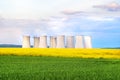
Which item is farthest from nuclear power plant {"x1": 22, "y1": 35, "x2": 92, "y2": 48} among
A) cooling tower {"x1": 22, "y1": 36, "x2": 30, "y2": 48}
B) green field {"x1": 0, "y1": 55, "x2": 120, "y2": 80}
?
green field {"x1": 0, "y1": 55, "x2": 120, "y2": 80}

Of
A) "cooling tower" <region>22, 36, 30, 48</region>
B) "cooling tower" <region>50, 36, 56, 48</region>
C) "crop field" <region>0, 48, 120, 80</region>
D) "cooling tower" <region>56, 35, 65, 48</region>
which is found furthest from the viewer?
"cooling tower" <region>50, 36, 56, 48</region>

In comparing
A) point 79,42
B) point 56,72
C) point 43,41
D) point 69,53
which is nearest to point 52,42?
point 43,41

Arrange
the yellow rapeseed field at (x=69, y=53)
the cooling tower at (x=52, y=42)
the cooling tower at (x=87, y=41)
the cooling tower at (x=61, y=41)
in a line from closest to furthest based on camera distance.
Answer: the yellow rapeseed field at (x=69, y=53) → the cooling tower at (x=61, y=41) → the cooling tower at (x=87, y=41) → the cooling tower at (x=52, y=42)

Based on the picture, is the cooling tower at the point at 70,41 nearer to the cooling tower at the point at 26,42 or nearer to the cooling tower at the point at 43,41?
the cooling tower at the point at 43,41

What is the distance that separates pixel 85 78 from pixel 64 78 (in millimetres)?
1171

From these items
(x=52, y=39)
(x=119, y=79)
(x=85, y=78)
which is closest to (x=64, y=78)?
(x=85, y=78)

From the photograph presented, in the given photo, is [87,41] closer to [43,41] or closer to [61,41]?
[61,41]

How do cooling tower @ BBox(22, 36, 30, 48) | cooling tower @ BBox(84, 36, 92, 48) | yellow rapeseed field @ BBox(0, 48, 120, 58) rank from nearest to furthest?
yellow rapeseed field @ BBox(0, 48, 120, 58), cooling tower @ BBox(84, 36, 92, 48), cooling tower @ BBox(22, 36, 30, 48)

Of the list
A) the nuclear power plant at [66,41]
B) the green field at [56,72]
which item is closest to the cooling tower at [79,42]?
the nuclear power plant at [66,41]

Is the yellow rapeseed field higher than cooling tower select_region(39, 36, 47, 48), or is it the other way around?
cooling tower select_region(39, 36, 47, 48)

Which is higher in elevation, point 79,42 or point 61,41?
point 61,41

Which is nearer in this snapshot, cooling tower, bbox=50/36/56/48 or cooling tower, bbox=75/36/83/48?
cooling tower, bbox=75/36/83/48

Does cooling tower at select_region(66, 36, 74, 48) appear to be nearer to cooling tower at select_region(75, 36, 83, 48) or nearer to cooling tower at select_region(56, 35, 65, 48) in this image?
cooling tower at select_region(75, 36, 83, 48)

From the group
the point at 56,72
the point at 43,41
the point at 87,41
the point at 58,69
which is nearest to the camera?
the point at 56,72
